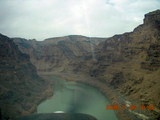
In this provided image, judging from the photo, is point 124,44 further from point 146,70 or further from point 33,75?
point 33,75

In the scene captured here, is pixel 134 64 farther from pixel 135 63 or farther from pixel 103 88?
pixel 103 88

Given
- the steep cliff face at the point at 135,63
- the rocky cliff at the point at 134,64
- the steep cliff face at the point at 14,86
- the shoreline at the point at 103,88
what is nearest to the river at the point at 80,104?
the shoreline at the point at 103,88

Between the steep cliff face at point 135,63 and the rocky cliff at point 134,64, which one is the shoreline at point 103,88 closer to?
the rocky cliff at point 134,64

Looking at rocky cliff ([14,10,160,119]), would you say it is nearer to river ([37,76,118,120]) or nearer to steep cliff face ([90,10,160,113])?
steep cliff face ([90,10,160,113])

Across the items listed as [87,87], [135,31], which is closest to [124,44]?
[135,31]
